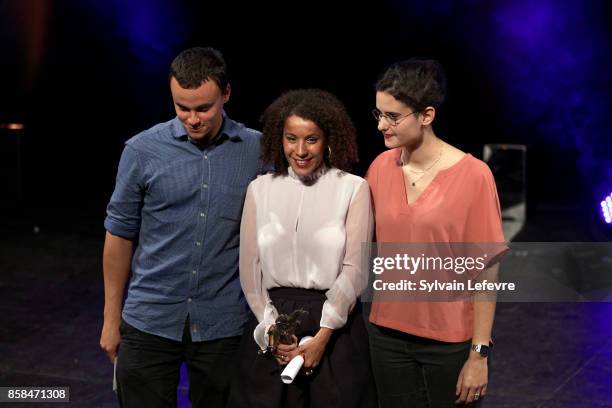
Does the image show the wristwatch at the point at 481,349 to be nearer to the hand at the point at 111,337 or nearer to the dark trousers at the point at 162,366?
the dark trousers at the point at 162,366

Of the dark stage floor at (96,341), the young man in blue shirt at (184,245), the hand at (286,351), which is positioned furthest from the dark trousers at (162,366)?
the dark stage floor at (96,341)

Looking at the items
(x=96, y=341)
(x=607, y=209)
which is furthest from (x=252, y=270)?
(x=607, y=209)

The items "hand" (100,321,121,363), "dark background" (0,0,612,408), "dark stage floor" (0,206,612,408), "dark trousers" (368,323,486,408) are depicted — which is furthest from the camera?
"dark background" (0,0,612,408)

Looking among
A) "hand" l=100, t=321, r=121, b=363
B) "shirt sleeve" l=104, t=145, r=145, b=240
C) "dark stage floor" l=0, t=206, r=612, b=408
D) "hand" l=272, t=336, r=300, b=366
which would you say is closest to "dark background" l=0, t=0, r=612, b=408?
"dark stage floor" l=0, t=206, r=612, b=408

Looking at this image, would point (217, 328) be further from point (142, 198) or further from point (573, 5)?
point (573, 5)

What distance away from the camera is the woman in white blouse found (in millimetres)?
2488

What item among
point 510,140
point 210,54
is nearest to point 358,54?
point 510,140

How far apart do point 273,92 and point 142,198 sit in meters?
5.09

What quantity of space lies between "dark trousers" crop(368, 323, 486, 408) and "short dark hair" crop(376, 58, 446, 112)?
0.62 m

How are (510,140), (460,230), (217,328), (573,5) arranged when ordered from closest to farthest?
(460,230) < (217,328) < (573,5) < (510,140)

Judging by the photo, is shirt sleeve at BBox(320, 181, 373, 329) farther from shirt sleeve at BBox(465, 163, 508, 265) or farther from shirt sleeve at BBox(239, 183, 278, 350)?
shirt sleeve at BBox(465, 163, 508, 265)

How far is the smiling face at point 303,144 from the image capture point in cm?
250

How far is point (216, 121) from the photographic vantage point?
8.80ft

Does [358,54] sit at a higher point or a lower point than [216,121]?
higher
